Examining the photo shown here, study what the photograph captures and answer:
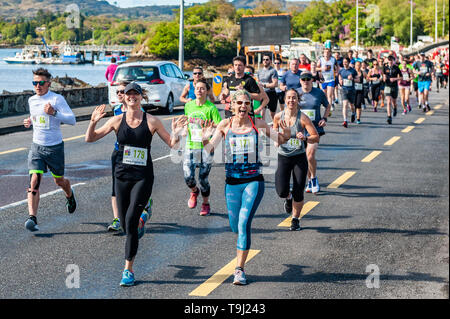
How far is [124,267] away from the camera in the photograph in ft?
23.3

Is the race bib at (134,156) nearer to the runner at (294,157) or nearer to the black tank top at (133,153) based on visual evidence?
the black tank top at (133,153)

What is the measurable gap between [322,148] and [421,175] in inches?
142

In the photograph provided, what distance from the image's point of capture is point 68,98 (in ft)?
86.9

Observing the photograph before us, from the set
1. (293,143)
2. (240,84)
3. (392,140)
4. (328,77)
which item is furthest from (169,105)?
(293,143)

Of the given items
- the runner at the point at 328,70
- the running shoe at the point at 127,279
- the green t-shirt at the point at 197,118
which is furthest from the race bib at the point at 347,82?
the running shoe at the point at 127,279

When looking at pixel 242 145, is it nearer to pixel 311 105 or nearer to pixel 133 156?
pixel 133 156

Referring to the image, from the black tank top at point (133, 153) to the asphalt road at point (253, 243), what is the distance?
3.13ft

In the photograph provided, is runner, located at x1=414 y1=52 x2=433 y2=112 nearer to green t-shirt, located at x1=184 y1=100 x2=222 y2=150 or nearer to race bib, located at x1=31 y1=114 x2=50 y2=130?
green t-shirt, located at x1=184 y1=100 x2=222 y2=150

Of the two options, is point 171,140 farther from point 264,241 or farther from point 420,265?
point 420,265

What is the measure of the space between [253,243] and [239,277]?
1.61 metres

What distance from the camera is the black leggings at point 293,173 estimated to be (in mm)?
8711

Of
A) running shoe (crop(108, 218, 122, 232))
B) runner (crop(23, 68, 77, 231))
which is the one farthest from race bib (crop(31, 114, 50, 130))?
running shoe (crop(108, 218, 122, 232))

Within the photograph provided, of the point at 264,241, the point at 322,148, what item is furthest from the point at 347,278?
the point at 322,148

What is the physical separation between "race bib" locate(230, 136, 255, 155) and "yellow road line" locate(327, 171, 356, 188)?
5073 mm
